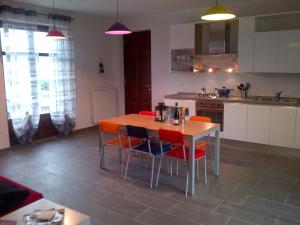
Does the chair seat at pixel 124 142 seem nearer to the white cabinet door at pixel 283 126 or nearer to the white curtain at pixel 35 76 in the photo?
the white curtain at pixel 35 76

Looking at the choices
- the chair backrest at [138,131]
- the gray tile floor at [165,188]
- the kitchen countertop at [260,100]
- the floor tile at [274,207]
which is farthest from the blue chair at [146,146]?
the kitchen countertop at [260,100]

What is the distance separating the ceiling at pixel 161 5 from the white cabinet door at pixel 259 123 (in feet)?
6.11

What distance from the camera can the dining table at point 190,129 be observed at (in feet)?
10.5

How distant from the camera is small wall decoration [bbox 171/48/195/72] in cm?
581

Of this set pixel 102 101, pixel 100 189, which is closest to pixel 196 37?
pixel 102 101

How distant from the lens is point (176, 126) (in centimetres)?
360

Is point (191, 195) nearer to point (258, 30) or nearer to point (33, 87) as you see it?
point (258, 30)

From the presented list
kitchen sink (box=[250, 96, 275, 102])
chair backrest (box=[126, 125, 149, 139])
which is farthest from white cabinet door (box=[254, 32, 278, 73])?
chair backrest (box=[126, 125, 149, 139])

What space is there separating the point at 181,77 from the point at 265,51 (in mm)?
1965

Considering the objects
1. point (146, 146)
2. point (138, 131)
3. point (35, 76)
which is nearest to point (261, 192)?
point (146, 146)

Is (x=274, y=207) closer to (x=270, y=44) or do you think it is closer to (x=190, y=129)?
(x=190, y=129)

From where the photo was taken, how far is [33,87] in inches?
212

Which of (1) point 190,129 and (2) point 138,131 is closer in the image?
(1) point 190,129

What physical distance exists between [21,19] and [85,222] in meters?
4.64
